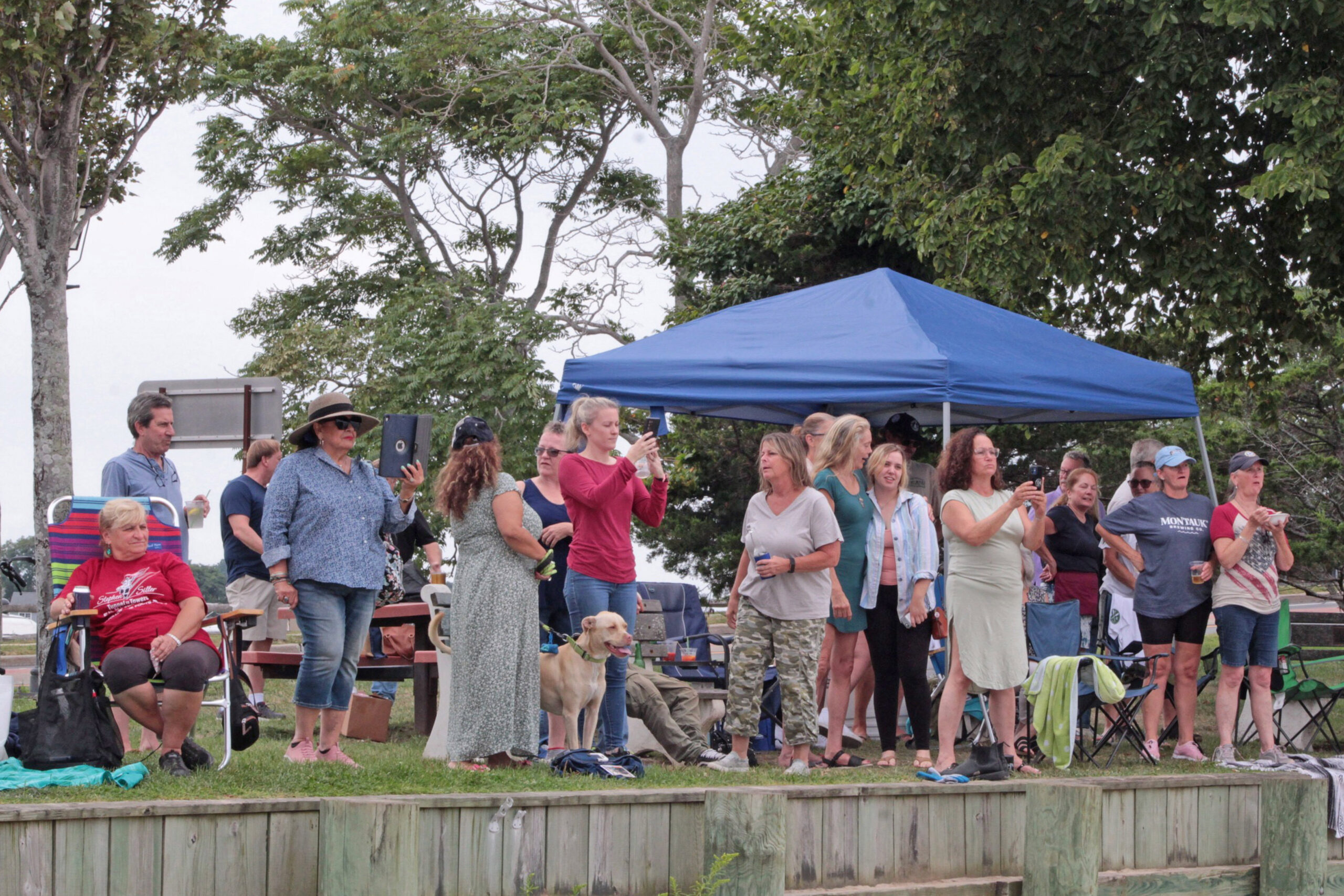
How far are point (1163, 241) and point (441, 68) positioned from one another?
17.3 m

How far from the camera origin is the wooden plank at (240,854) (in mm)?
4160

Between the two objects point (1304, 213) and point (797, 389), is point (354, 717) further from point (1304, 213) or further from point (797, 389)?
point (1304, 213)

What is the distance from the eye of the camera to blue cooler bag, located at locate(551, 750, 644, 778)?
218 inches

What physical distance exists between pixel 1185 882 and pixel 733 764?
76.7 inches

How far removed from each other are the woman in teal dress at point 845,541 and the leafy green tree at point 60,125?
5876mm

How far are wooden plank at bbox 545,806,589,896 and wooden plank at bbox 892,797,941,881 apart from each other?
1214mm

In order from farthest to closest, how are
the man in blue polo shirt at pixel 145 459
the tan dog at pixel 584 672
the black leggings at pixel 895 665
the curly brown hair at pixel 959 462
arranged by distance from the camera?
the black leggings at pixel 895 665
the man in blue polo shirt at pixel 145 459
the curly brown hair at pixel 959 462
the tan dog at pixel 584 672

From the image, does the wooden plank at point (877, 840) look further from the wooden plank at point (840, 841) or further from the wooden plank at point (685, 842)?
the wooden plank at point (685, 842)

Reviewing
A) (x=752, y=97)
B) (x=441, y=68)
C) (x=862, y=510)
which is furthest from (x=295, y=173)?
(x=862, y=510)

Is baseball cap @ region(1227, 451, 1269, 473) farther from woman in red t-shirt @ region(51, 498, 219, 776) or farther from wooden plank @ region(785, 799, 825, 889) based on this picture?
woman in red t-shirt @ region(51, 498, 219, 776)

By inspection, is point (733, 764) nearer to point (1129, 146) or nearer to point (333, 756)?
point (333, 756)

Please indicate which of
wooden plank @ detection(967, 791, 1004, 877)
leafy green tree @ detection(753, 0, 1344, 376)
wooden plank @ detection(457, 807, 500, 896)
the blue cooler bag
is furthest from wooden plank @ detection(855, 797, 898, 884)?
leafy green tree @ detection(753, 0, 1344, 376)

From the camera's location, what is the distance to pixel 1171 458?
23.8 feet

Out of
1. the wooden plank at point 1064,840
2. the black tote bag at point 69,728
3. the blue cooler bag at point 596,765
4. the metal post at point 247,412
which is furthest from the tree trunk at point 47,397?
the wooden plank at point 1064,840
